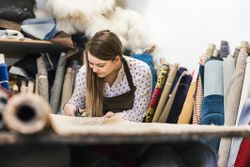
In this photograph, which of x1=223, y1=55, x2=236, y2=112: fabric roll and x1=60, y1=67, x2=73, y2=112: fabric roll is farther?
x1=60, y1=67, x2=73, y2=112: fabric roll

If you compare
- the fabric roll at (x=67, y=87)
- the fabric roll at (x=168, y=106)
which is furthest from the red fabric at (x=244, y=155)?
the fabric roll at (x=67, y=87)

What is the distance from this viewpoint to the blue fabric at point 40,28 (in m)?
2.40

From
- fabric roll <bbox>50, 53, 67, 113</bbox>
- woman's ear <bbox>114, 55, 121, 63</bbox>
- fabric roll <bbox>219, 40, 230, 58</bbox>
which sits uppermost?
fabric roll <bbox>219, 40, 230, 58</bbox>

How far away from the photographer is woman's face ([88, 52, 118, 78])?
1.72m

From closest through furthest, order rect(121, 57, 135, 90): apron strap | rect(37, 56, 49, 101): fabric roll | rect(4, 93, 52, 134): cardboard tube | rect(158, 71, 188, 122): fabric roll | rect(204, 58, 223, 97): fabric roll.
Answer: rect(4, 93, 52, 134): cardboard tube
rect(204, 58, 223, 97): fabric roll
rect(121, 57, 135, 90): apron strap
rect(158, 71, 188, 122): fabric roll
rect(37, 56, 49, 101): fabric roll

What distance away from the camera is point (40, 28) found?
7.95ft

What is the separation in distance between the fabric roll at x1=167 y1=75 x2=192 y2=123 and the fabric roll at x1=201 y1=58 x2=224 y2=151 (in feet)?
1.07

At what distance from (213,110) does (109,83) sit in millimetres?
505

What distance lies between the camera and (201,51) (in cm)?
229

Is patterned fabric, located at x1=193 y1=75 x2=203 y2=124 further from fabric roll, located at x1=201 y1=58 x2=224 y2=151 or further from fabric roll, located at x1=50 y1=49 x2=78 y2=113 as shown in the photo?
fabric roll, located at x1=50 y1=49 x2=78 y2=113

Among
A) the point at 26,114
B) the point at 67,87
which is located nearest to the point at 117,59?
the point at 67,87

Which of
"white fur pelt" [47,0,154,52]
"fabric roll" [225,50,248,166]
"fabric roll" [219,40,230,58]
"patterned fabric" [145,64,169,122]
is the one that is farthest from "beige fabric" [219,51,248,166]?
"white fur pelt" [47,0,154,52]

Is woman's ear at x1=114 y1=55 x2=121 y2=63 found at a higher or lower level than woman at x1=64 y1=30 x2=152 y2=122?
higher

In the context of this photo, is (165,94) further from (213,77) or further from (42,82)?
(42,82)
